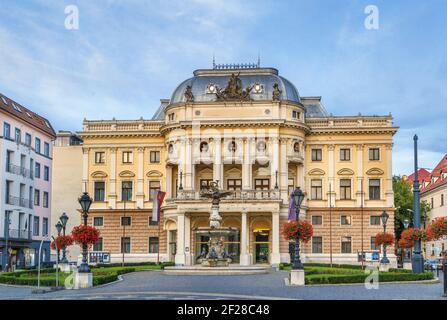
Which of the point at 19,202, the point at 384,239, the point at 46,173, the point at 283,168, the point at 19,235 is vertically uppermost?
the point at 46,173

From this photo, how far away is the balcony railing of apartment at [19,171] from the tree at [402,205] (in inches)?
1992

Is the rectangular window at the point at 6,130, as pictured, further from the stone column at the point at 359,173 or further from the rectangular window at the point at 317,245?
the stone column at the point at 359,173

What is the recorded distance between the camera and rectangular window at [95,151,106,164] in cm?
8331

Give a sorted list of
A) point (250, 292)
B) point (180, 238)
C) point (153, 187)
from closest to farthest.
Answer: point (250, 292) → point (180, 238) → point (153, 187)

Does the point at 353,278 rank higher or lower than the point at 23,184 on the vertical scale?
lower

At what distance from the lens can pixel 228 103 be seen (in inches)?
3017

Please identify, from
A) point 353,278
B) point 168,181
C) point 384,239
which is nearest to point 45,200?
point 168,181

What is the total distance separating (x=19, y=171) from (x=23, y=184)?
224 cm

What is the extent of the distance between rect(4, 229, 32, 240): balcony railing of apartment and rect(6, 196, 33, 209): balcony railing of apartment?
9.26 feet

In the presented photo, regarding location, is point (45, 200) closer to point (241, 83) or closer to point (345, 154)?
point (241, 83)

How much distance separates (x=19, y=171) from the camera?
252ft
